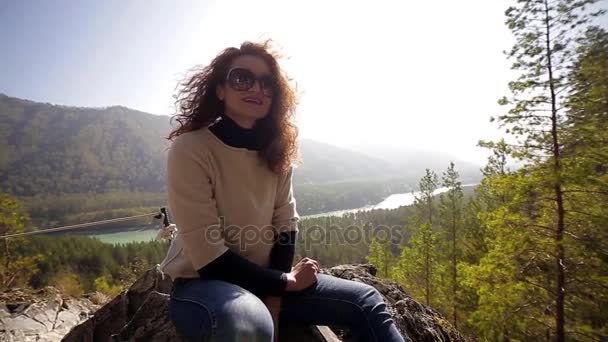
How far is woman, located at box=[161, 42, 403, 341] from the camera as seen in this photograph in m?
1.32

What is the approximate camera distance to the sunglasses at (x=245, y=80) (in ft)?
5.67

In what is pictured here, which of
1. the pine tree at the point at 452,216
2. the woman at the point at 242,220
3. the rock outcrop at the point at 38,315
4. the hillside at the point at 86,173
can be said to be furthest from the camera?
the hillside at the point at 86,173

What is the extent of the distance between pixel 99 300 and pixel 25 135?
23107cm

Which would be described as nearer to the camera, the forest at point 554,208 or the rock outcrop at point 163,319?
the rock outcrop at point 163,319

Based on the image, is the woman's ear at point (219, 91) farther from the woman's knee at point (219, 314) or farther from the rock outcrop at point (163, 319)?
the rock outcrop at point (163, 319)

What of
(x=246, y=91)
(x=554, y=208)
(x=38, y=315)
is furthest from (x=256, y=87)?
(x=554, y=208)

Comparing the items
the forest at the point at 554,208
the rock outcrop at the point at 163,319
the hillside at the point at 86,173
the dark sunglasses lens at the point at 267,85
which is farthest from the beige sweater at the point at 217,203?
the hillside at the point at 86,173

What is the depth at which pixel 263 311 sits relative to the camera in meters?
1.25

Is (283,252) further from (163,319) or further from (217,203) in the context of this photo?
(163,319)

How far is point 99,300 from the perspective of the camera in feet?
23.6

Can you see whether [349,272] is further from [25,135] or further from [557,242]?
[25,135]

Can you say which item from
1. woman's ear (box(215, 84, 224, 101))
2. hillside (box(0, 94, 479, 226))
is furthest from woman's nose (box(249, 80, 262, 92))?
hillside (box(0, 94, 479, 226))

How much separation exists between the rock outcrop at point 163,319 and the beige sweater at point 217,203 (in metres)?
0.65

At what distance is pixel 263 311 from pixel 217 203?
597 mm
